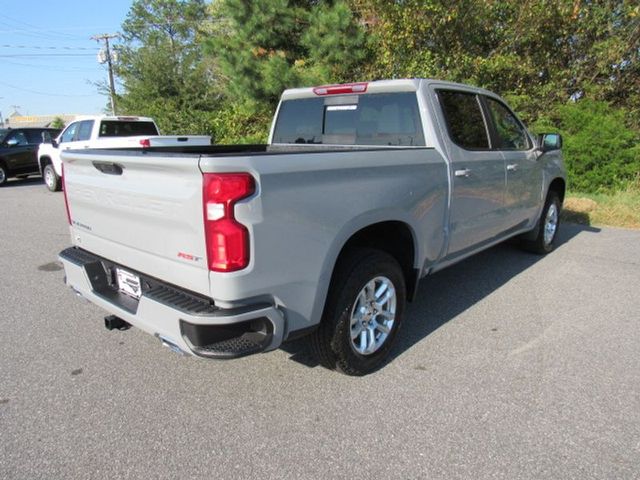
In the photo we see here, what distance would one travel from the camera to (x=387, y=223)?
322 cm

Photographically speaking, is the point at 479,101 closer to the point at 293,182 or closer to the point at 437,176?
the point at 437,176

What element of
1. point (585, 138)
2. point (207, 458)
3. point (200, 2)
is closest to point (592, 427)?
point (207, 458)

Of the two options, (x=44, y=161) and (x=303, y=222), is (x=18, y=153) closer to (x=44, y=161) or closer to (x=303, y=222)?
(x=44, y=161)

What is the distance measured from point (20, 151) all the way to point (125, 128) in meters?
5.46

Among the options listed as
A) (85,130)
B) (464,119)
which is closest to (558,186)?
(464,119)

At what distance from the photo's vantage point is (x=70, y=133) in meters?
11.7

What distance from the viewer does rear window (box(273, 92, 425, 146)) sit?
12.2ft

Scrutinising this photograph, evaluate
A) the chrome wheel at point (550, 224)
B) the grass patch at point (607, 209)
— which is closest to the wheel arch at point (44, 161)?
the chrome wheel at point (550, 224)

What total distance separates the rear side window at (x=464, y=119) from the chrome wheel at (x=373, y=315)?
4.56ft

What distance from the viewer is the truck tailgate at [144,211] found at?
7.58 ft

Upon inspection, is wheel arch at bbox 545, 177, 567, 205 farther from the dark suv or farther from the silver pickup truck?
the dark suv

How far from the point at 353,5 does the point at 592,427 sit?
1157cm

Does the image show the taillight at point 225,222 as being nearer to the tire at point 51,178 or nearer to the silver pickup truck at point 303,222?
the silver pickup truck at point 303,222

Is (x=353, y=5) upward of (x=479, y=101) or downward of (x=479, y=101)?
upward
